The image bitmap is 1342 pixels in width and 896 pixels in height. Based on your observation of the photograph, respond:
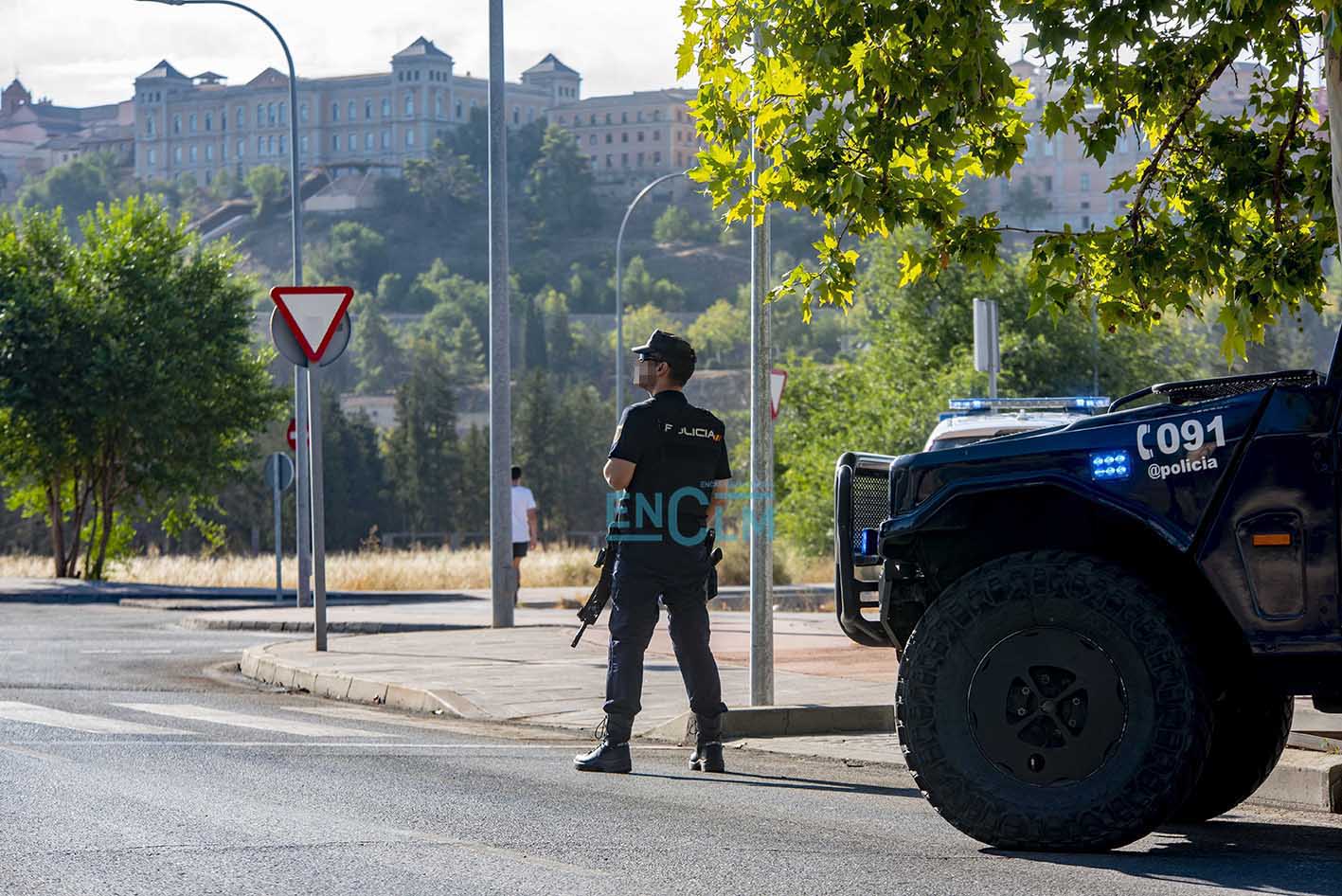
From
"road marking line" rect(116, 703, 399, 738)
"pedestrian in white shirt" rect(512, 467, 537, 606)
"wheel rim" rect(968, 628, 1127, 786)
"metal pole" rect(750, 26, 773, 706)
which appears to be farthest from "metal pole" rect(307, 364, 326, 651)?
"wheel rim" rect(968, 628, 1127, 786)

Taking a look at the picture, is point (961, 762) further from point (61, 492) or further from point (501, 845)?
point (61, 492)

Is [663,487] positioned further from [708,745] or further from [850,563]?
[850,563]

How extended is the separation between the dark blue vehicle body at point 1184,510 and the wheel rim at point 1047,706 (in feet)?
1.27

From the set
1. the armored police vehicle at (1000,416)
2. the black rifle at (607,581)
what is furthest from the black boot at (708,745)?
the armored police vehicle at (1000,416)

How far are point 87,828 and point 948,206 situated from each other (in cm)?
560

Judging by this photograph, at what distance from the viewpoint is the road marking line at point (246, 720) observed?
1048 cm

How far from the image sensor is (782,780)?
870 centimetres

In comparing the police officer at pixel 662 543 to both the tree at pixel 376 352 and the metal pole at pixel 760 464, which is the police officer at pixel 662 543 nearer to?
the metal pole at pixel 760 464

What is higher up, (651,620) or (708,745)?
(651,620)

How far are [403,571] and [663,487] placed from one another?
25.9m

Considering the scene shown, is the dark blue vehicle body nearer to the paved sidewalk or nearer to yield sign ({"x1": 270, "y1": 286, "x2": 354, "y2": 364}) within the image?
the paved sidewalk

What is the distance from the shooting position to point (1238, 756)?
7.45 m

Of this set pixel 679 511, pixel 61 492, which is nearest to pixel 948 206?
pixel 679 511

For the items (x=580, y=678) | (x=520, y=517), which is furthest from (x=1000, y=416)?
(x=520, y=517)
